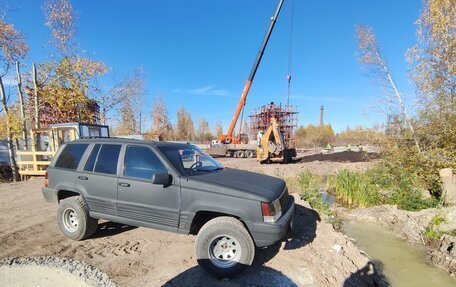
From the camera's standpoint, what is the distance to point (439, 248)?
Result: 5465mm

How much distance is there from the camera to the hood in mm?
3666

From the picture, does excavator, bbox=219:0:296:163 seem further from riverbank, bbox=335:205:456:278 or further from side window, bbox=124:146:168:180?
side window, bbox=124:146:168:180

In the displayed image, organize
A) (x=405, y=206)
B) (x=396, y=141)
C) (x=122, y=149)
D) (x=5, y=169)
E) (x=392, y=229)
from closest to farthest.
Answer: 1. (x=122, y=149)
2. (x=392, y=229)
3. (x=405, y=206)
4. (x=396, y=141)
5. (x=5, y=169)

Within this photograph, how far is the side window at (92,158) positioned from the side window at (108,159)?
8 centimetres

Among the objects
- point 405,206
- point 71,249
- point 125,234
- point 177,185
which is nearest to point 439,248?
point 405,206

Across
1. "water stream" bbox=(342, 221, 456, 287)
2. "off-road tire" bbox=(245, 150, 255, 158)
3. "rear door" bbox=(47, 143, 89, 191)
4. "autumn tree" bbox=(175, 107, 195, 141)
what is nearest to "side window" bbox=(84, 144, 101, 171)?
"rear door" bbox=(47, 143, 89, 191)

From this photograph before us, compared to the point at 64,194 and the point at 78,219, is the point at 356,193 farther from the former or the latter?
the point at 64,194

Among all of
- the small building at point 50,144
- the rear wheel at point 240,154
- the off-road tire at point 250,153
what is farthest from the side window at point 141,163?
the rear wheel at point 240,154

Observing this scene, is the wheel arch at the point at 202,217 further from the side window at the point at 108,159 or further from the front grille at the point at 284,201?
the side window at the point at 108,159

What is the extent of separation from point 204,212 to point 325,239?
8.88 ft

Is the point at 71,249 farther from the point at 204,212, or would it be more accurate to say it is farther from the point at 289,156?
the point at 289,156

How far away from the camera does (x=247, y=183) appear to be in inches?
156

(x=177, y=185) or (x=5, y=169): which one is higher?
(x=177, y=185)

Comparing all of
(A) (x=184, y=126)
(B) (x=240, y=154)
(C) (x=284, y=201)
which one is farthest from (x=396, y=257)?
(A) (x=184, y=126)
